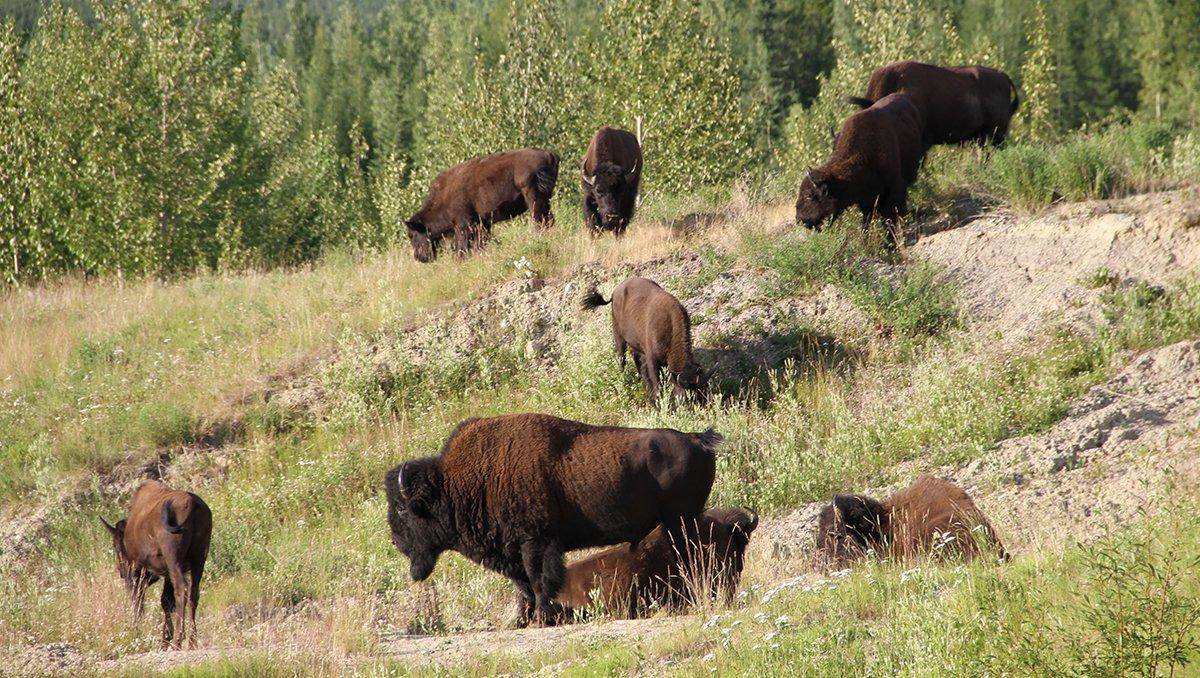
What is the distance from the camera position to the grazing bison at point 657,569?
941 cm

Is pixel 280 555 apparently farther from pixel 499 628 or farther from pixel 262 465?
pixel 499 628

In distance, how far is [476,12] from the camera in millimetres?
81750

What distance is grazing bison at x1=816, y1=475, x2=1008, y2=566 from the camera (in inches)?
365

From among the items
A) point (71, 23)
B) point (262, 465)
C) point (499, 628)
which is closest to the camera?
point (499, 628)

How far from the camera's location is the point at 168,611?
10.4 metres

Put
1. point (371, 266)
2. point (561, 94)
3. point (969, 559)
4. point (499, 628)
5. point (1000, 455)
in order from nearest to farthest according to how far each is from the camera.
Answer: point (969, 559) → point (499, 628) → point (1000, 455) → point (371, 266) → point (561, 94)

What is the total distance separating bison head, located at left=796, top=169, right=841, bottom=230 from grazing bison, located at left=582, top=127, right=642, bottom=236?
304cm

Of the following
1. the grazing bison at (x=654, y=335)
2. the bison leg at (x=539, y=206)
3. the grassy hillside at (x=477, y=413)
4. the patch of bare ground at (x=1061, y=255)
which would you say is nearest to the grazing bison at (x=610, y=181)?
the grassy hillside at (x=477, y=413)

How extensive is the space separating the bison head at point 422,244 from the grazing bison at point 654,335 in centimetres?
548

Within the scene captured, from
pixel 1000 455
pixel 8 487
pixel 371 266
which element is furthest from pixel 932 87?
pixel 8 487

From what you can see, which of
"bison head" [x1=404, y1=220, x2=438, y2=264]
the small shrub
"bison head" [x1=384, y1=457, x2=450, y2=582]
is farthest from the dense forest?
"bison head" [x1=384, y1=457, x2=450, y2=582]

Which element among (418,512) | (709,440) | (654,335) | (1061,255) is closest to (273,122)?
(654,335)

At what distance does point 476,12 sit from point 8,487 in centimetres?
6859

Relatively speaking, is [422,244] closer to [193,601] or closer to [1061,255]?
[1061,255]
